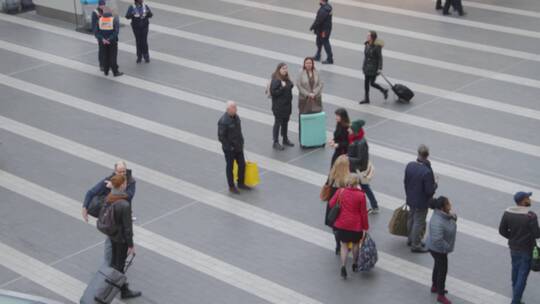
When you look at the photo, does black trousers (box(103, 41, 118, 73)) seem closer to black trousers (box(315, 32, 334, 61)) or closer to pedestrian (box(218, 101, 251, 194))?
black trousers (box(315, 32, 334, 61))

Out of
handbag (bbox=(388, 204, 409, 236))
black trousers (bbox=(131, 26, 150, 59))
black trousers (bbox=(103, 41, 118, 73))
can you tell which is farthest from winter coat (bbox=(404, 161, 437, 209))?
black trousers (bbox=(131, 26, 150, 59))

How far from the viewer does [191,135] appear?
745 inches

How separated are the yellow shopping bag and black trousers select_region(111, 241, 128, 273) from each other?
3.66 meters

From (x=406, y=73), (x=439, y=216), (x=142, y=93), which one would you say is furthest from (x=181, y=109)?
(x=439, y=216)

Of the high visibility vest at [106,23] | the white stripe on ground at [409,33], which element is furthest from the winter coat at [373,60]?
A: the high visibility vest at [106,23]

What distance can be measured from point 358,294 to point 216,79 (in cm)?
966

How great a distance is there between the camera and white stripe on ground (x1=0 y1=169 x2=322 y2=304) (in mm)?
13391

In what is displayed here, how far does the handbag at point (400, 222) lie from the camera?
1441cm

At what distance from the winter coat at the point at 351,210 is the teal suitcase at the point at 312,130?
4596 mm

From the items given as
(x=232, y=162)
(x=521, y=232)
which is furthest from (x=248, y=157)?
(x=521, y=232)

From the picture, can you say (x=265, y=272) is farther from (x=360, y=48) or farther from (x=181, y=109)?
(x=360, y=48)

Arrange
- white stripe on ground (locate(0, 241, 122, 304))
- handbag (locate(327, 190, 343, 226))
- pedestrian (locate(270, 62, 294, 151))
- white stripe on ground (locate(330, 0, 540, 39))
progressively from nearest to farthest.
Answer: handbag (locate(327, 190, 343, 226)) < white stripe on ground (locate(0, 241, 122, 304)) < pedestrian (locate(270, 62, 294, 151)) < white stripe on ground (locate(330, 0, 540, 39))

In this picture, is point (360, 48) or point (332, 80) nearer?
point (332, 80)

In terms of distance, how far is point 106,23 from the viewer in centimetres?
2248
